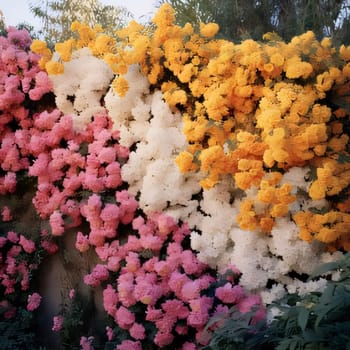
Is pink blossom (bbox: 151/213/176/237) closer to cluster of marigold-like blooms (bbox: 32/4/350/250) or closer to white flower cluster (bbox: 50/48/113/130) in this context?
cluster of marigold-like blooms (bbox: 32/4/350/250)

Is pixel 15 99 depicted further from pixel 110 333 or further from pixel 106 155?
pixel 110 333

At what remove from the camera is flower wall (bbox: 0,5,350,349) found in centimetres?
294

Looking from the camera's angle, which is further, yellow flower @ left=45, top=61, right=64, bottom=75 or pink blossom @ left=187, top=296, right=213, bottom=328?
yellow flower @ left=45, top=61, right=64, bottom=75

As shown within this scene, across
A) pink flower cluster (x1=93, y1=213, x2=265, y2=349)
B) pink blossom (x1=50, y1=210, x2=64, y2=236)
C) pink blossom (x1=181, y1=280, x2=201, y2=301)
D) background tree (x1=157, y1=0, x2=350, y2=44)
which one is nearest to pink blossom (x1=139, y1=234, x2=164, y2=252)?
pink flower cluster (x1=93, y1=213, x2=265, y2=349)

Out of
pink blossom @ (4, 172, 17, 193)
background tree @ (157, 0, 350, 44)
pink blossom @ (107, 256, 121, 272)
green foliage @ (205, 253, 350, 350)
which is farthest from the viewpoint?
background tree @ (157, 0, 350, 44)

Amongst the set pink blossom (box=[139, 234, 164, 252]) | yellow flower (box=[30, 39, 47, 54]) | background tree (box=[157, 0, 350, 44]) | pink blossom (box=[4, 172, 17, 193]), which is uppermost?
background tree (box=[157, 0, 350, 44])

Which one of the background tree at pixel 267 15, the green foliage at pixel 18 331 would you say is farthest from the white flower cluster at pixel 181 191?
the background tree at pixel 267 15

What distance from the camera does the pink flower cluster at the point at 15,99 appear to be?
3693 millimetres

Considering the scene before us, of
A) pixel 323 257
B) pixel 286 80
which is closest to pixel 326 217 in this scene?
pixel 323 257

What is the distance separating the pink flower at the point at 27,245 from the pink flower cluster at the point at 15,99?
1.26ft

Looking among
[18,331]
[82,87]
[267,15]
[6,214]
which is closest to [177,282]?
[18,331]

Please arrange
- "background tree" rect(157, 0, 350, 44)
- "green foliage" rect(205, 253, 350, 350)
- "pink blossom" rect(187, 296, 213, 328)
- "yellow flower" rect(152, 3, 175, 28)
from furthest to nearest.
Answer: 1. "background tree" rect(157, 0, 350, 44)
2. "yellow flower" rect(152, 3, 175, 28)
3. "pink blossom" rect(187, 296, 213, 328)
4. "green foliage" rect(205, 253, 350, 350)

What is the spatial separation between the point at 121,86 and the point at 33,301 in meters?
1.58

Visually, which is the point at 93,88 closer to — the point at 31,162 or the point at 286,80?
the point at 31,162
